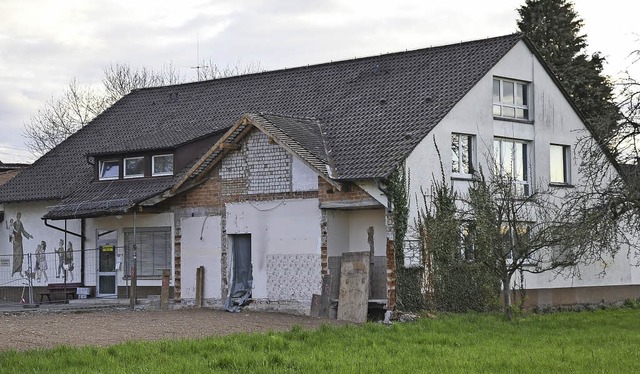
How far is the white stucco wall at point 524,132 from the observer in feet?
92.3

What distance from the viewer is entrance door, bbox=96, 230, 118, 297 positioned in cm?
3344

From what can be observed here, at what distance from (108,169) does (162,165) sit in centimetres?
248

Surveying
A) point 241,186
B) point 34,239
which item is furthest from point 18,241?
point 241,186

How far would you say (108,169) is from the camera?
34000 millimetres

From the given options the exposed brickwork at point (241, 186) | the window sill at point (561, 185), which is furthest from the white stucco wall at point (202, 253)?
the window sill at point (561, 185)

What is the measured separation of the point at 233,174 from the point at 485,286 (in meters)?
7.86

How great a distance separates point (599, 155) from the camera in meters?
23.6

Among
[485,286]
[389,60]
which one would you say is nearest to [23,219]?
[389,60]

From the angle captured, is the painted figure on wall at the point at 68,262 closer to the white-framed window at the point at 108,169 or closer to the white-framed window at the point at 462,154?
the white-framed window at the point at 108,169

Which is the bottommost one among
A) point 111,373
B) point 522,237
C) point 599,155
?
point 111,373

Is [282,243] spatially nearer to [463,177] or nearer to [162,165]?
[463,177]

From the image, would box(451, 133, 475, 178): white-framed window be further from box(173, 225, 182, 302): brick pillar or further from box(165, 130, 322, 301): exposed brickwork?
box(173, 225, 182, 302): brick pillar

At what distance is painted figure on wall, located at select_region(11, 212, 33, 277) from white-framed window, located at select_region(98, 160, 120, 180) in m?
3.96

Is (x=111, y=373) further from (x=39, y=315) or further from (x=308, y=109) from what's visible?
(x=308, y=109)
